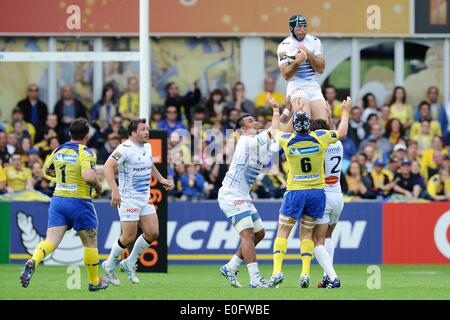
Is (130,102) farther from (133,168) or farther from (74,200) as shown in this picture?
(74,200)

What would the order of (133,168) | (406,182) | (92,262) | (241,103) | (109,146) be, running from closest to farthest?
1. (92,262)
2. (133,168)
3. (406,182)
4. (109,146)
5. (241,103)

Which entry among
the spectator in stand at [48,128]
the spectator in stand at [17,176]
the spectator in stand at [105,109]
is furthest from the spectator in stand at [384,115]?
the spectator in stand at [17,176]

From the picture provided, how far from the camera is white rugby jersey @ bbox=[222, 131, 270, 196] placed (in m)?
17.8

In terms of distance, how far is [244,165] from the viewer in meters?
17.9

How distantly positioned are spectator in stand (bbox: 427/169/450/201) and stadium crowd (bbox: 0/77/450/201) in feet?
0.07

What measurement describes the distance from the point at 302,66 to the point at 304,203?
8.75 feet

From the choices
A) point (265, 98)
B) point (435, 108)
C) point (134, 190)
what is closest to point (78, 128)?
point (134, 190)

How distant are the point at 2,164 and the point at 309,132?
32.1ft

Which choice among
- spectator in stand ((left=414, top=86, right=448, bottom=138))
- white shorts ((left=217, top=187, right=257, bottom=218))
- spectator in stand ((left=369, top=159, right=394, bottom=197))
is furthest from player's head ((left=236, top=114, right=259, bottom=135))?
spectator in stand ((left=414, top=86, right=448, bottom=138))

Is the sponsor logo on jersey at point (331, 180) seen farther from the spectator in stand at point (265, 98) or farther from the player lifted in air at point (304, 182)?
the spectator in stand at point (265, 98)

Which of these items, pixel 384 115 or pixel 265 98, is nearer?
pixel 384 115
